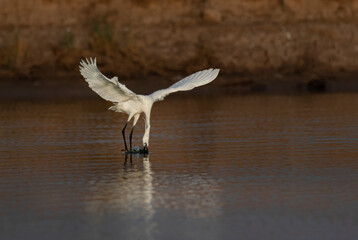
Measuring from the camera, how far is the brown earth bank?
30578 mm

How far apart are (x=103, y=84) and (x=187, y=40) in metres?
17.7

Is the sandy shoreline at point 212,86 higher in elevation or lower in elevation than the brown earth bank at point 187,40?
lower

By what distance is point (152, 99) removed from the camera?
49.5 ft

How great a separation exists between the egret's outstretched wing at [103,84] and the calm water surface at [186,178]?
95cm

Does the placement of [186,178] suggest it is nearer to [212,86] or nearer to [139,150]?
[139,150]

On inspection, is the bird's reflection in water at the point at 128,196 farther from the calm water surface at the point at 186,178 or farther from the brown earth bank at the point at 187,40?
the brown earth bank at the point at 187,40

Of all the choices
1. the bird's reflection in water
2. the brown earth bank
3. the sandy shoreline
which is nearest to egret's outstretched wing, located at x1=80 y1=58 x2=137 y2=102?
the bird's reflection in water

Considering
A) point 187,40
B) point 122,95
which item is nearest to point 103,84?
point 122,95

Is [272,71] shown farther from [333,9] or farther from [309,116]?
[309,116]

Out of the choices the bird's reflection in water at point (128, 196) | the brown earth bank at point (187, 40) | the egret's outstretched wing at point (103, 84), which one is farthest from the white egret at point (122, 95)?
the brown earth bank at point (187, 40)

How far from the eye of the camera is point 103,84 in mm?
14383

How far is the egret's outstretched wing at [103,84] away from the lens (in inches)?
548

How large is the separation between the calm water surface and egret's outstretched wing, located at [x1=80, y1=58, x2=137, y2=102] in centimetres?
95

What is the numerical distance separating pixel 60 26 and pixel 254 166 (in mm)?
20365
